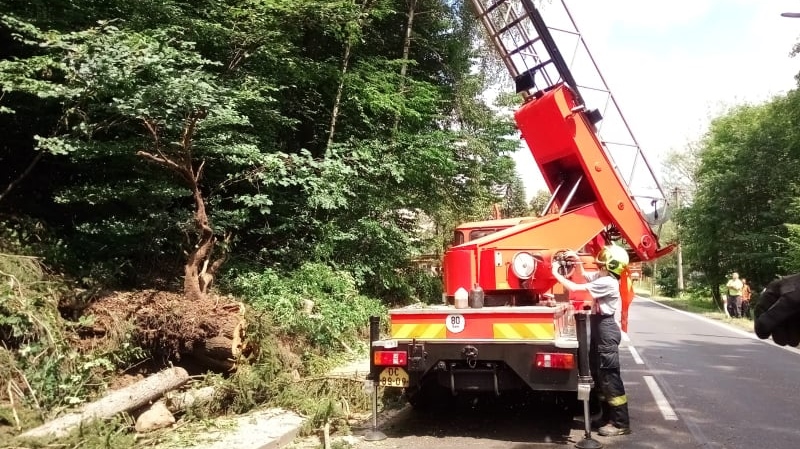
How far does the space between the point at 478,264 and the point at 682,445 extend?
8.32 feet

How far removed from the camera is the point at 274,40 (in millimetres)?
10188

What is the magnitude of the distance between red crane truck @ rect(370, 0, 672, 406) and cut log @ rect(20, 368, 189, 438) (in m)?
2.25

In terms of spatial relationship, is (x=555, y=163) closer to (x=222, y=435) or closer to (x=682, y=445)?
(x=682, y=445)

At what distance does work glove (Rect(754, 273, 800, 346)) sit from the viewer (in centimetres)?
268

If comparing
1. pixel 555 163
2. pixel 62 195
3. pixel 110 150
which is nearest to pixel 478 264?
pixel 555 163

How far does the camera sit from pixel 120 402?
18.8ft

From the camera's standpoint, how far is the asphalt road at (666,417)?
5.72 m

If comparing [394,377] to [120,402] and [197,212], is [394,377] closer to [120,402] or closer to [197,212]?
[120,402]

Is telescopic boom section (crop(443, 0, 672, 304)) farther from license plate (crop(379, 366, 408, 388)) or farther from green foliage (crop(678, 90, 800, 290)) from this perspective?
green foliage (crop(678, 90, 800, 290))

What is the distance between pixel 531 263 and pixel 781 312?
12.5 ft

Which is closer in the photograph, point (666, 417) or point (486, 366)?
point (486, 366)

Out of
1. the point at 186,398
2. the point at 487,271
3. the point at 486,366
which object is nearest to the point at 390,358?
the point at 486,366

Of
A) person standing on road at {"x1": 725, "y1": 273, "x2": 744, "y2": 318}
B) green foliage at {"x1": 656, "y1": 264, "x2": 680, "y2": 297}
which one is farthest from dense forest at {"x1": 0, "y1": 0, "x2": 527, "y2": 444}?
green foliage at {"x1": 656, "y1": 264, "x2": 680, "y2": 297}

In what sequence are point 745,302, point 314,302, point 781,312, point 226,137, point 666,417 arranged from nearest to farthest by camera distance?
point 781,312 → point 666,417 → point 226,137 → point 314,302 → point 745,302
